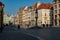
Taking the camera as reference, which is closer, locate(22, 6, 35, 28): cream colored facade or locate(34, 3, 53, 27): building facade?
locate(34, 3, 53, 27): building facade

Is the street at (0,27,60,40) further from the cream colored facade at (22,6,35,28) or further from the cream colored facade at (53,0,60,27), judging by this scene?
the cream colored facade at (22,6,35,28)

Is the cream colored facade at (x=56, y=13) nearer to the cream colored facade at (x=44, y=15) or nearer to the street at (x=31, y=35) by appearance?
the cream colored facade at (x=44, y=15)

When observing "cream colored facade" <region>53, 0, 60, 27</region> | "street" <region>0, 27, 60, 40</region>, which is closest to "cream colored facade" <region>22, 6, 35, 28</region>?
"cream colored facade" <region>53, 0, 60, 27</region>

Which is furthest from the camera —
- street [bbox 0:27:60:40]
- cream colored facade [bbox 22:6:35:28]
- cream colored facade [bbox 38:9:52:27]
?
cream colored facade [bbox 22:6:35:28]

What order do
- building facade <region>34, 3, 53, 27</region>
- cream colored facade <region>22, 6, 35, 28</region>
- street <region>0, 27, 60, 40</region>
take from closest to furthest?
street <region>0, 27, 60, 40</region>
building facade <region>34, 3, 53, 27</region>
cream colored facade <region>22, 6, 35, 28</region>

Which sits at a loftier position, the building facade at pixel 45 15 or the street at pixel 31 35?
the building facade at pixel 45 15

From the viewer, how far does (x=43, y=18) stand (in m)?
131

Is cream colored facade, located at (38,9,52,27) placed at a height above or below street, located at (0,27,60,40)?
above

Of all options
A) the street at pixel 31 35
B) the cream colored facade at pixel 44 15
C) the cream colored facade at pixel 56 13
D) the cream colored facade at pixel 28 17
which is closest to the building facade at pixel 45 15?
the cream colored facade at pixel 44 15

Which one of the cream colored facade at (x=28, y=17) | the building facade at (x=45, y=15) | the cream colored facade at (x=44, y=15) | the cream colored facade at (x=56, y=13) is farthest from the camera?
the cream colored facade at (x=28, y=17)

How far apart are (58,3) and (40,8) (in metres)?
24.5

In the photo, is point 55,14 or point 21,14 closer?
point 55,14

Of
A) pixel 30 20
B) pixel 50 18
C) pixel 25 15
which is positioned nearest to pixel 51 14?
pixel 50 18

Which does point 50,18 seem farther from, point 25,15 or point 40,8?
point 25,15
